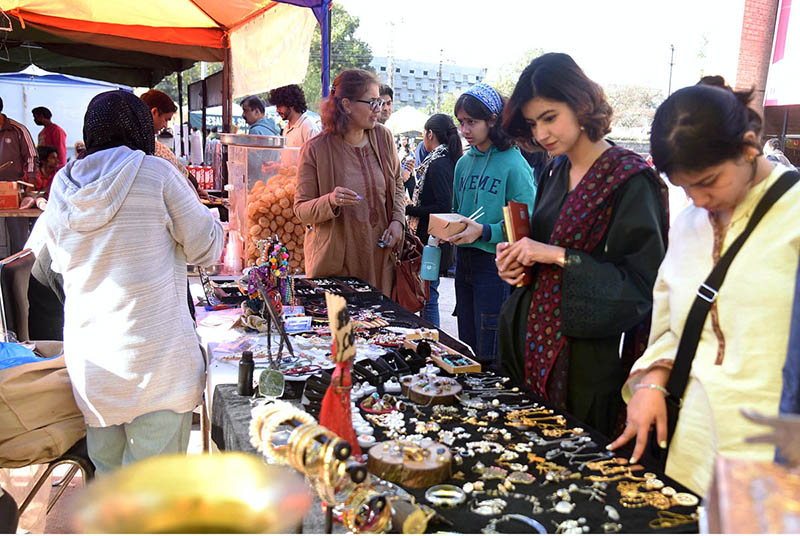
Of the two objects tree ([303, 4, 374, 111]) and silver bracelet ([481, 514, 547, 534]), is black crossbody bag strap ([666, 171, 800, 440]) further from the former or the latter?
tree ([303, 4, 374, 111])

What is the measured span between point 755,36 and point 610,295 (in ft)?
40.1

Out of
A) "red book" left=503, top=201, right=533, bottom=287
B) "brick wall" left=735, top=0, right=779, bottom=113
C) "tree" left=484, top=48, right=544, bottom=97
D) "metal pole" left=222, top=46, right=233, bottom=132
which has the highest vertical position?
"tree" left=484, top=48, right=544, bottom=97

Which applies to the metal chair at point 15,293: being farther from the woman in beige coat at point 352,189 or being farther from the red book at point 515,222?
the red book at point 515,222

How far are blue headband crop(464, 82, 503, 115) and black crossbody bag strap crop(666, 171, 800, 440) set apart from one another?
1.96m

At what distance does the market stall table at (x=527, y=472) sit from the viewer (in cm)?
121

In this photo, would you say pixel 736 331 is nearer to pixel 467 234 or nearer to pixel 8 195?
pixel 467 234

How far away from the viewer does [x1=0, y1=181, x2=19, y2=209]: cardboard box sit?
600 centimetres

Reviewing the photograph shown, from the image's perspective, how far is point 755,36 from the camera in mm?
11523

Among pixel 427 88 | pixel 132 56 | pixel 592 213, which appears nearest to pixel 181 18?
pixel 132 56

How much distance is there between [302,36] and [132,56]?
16.3 ft

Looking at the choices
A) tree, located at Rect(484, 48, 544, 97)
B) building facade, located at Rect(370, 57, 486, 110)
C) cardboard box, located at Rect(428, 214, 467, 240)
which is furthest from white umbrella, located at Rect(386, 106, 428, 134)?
building facade, located at Rect(370, 57, 486, 110)

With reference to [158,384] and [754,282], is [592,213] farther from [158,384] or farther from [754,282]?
[158,384]

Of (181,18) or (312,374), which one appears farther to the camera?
(181,18)

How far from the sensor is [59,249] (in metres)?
1.94
